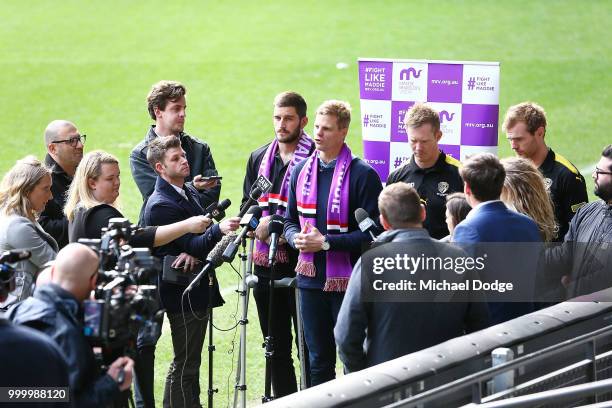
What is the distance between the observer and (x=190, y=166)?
7.73 m

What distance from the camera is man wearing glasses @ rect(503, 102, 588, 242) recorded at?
6.89 metres

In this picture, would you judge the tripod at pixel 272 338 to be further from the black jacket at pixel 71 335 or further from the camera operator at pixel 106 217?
the black jacket at pixel 71 335

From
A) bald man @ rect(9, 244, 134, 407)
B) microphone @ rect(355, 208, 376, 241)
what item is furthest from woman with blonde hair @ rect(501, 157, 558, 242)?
bald man @ rect(9, 244, 134, 407)

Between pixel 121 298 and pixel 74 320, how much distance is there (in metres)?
0.25

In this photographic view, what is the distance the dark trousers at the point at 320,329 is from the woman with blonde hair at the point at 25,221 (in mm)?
1454

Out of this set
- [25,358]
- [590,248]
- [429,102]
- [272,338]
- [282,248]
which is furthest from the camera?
[429,102]

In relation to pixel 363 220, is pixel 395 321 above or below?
below

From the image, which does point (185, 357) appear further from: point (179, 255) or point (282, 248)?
point (282, 248)

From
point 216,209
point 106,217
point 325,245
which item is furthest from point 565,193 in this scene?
point 106,217

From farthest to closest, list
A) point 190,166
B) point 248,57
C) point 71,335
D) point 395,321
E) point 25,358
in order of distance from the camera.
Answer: point 248,57 < point 190,166 < point 395,321 < point 71,335 < point 25,358

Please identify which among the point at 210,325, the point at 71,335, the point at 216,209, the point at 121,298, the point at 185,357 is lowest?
the point at 185,357

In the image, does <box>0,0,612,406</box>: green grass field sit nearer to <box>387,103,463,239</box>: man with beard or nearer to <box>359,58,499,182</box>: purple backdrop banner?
<box>359,58,499,182</box>: purple backdrop banner

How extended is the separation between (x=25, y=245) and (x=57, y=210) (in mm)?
1071

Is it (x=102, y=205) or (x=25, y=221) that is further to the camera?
(x=102, y=205)
